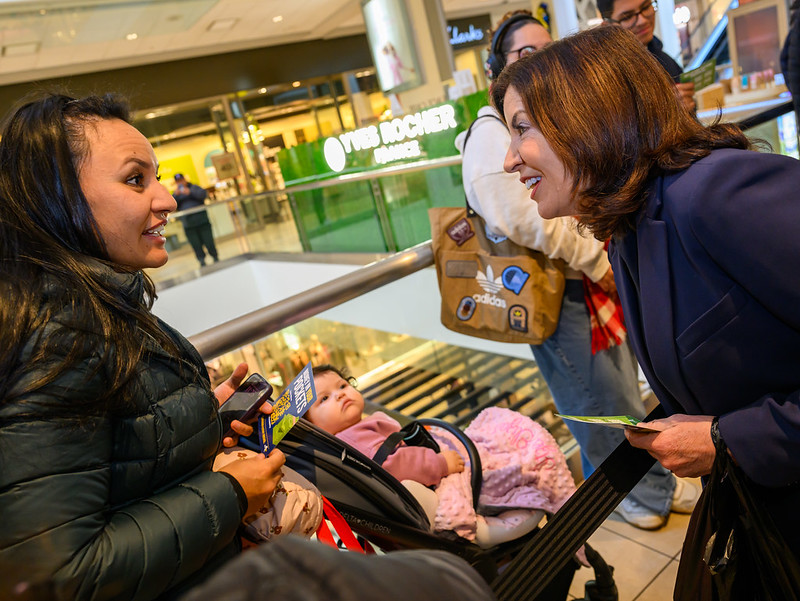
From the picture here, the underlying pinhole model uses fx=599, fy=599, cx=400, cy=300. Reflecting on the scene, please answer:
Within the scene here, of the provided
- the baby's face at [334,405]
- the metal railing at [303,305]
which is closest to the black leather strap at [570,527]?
the baby's face at [334,405]

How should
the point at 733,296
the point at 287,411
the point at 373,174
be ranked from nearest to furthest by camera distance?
the point at 733,296 → the point at 287,411 → the point at 373,174

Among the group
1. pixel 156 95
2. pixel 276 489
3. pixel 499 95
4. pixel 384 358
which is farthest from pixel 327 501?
pixel 156 95

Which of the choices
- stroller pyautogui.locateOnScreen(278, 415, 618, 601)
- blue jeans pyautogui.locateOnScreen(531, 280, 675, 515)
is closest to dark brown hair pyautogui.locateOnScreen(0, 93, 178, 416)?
stroller pyautogui.locateOnScreen(278, 415, 618, 601)

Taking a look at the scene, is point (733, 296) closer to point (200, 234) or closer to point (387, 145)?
point (387, 145)

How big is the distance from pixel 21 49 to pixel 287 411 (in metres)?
12.6

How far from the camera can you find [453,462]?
63.9 inches

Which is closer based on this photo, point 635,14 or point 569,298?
point 569,298

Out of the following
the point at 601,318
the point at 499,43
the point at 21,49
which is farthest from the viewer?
the point at 21,49

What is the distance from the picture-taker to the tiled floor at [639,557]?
2086mm

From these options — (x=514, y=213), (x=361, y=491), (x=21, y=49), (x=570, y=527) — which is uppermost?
(x=21, y=49)

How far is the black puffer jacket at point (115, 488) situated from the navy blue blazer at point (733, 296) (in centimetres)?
85

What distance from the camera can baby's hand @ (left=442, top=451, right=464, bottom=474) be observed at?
162 cm

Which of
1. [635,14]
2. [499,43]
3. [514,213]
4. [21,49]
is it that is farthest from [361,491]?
[21,49]

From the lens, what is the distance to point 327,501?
1.20 metres
